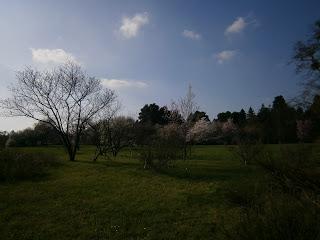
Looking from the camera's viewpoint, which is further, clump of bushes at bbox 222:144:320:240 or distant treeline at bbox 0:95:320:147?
distant treeline at bbox 0:95:320:147

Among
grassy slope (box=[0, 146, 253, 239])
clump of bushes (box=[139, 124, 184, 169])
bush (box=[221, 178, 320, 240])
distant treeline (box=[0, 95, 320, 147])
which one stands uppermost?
distant treeline (box=[0, 95, 320, 147])

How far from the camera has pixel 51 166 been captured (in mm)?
24203

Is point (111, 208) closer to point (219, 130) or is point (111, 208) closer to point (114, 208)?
point (114, 208)

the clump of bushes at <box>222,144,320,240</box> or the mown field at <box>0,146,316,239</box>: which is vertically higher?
the clump of bushes at <box>222,144,320,240</box>

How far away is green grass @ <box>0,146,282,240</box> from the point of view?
350 inches

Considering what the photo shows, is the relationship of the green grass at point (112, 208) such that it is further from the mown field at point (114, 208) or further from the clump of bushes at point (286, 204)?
the clump of bushes at point (286, 204)

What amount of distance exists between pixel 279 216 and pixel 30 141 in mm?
67612

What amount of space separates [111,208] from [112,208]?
0.03 meters

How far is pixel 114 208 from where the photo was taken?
449 inches

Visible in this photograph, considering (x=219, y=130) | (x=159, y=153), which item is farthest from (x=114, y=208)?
(x=219, y=130)

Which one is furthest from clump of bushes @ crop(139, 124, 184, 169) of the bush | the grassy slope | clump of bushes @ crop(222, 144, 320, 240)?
the bush

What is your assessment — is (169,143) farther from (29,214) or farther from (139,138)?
(139,138)

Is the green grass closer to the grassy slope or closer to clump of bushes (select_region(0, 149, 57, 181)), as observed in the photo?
the grassy slope

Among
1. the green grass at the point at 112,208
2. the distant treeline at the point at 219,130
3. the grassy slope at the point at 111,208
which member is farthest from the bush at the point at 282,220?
the distant treeline at the point at 219,130
